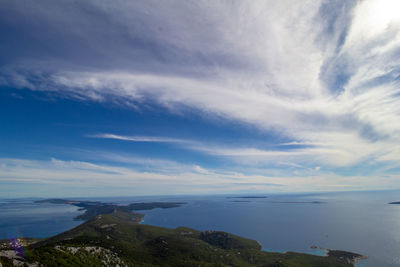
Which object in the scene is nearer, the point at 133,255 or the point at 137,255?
the point at 133,255

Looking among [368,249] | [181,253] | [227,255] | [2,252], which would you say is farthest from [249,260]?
[2,252]

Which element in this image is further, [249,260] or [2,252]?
[249,260]

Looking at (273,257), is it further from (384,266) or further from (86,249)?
(86,249)

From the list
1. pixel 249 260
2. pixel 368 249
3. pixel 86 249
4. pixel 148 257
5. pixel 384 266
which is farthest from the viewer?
pixel 368 249

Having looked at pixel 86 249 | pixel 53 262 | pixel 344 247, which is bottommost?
pixel 344 247

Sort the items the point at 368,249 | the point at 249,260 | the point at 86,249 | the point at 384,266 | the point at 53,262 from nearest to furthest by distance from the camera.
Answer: the point at 53,262
the point at 86,249
the point at 384,266
the point at 249,260
the point at 368,249

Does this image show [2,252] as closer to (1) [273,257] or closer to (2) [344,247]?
(1) [273,257]

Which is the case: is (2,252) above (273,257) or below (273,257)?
above

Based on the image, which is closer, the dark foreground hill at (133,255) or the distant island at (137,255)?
the dark foreground hill at (133,255)

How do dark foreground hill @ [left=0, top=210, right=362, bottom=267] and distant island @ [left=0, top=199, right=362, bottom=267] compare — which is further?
distant island @ [left=0, top=199, right=362, bottom=267]

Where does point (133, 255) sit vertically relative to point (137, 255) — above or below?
above
